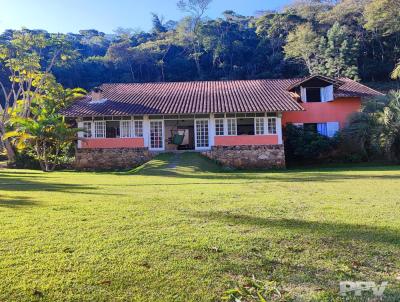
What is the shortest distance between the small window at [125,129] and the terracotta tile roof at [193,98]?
892 millimetres

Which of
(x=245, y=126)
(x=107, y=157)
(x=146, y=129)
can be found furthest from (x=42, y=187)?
(x=245, y=126)

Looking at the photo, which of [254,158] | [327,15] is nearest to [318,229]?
[254,158]

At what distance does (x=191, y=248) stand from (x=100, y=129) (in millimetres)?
19283

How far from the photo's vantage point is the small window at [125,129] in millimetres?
22609

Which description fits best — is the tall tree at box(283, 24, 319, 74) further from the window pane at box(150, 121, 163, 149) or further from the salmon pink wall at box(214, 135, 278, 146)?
the window pane at box(150, 121, 163, 149)

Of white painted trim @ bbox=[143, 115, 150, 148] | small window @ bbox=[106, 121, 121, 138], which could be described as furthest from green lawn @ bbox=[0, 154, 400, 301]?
small window @ bbox=[106, 121, 121, 138]

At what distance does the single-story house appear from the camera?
21.2 meters

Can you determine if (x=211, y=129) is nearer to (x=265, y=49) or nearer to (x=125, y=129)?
(x=125, y=129)

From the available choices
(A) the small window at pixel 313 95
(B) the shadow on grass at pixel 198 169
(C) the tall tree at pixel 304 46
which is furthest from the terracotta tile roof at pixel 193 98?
(C) the tall tree at pixel 304 46

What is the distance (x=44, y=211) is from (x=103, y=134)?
16.7m

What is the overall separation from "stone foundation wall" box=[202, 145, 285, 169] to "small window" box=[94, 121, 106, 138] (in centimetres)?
604

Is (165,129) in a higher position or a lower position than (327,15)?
lower

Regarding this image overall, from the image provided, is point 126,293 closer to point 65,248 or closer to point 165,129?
point 65,248

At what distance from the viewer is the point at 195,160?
19344mm
